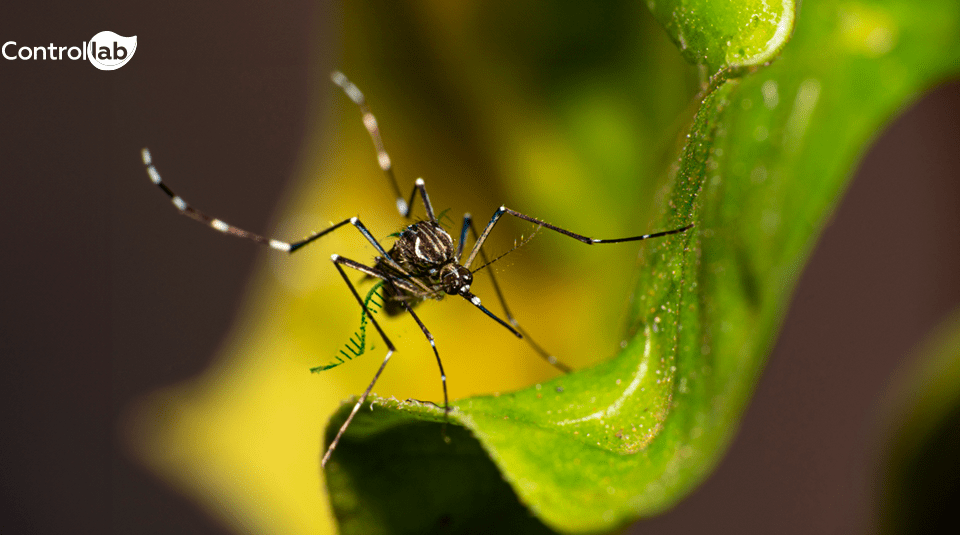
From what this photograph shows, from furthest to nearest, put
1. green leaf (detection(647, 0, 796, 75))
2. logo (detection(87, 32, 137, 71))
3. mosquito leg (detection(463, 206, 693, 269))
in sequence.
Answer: logo (detection(87, 32, 137, 71))
mosquito leg (detection(463, 206, 693, 269))
green leaf (detection(647, 0, 796, 75))

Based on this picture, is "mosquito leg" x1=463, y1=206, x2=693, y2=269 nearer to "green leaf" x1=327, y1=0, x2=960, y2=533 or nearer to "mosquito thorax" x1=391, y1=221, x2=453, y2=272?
"mosquito thorax" x1=391, y1=221, x2=453, y2=272

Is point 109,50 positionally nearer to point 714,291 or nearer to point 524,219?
point 524,219

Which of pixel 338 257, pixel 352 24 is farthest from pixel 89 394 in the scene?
pixel 352 24

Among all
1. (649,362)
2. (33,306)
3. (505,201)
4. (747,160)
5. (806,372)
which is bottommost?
(806,372)

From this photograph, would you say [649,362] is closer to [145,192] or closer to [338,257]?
[338,257]

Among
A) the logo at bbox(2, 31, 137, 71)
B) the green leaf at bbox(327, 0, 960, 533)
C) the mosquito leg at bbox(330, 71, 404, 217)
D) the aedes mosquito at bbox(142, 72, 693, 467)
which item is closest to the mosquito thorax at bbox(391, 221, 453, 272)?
the aedes mosquito at bbox(142, 72, 693, 467)

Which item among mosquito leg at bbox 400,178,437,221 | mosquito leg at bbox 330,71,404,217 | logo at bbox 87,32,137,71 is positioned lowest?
mosquito leg at bbox 400,178,437,221
